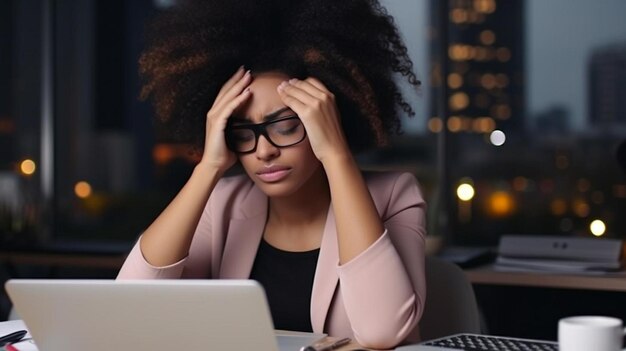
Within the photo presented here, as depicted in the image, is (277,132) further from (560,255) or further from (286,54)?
(560,255)

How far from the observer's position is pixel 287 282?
2002mm

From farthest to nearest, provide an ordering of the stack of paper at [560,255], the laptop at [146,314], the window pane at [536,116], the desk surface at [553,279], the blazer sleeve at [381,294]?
the window pane at [536,116] < the stack of paper at [560,255] < the desk surface at [553,279] < the blazer sleeve at [381,294] < the laptop at [146,314]

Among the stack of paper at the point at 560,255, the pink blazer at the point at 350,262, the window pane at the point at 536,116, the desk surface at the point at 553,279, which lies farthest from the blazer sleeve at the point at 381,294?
the window pane at the point at 536,116

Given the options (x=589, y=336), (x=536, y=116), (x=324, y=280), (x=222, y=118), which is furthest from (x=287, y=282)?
(x=536, y=116)

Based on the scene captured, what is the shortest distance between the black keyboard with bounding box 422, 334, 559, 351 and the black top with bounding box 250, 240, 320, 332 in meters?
0.44

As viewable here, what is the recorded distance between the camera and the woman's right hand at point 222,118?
1.91 m

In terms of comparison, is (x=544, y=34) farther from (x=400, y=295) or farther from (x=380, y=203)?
(x=400, y=295)

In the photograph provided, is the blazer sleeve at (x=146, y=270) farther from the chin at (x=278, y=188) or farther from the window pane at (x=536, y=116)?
the window pane at (x=536, y=116)

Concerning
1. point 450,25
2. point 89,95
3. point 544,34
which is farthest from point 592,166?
point 89,95

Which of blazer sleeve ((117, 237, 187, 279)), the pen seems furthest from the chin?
the pen

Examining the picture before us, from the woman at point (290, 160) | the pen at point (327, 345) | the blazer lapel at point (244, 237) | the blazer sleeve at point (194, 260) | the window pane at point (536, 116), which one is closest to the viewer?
the pen at point (327, 345)

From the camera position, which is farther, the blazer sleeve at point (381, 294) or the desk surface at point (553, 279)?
the desk surface at point (553, 279)

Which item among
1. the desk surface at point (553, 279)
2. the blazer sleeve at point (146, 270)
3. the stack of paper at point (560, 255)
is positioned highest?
the blazer sleeve at point (146, 270)

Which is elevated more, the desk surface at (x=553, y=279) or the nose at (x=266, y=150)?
the nose at (x=266, y=150)
